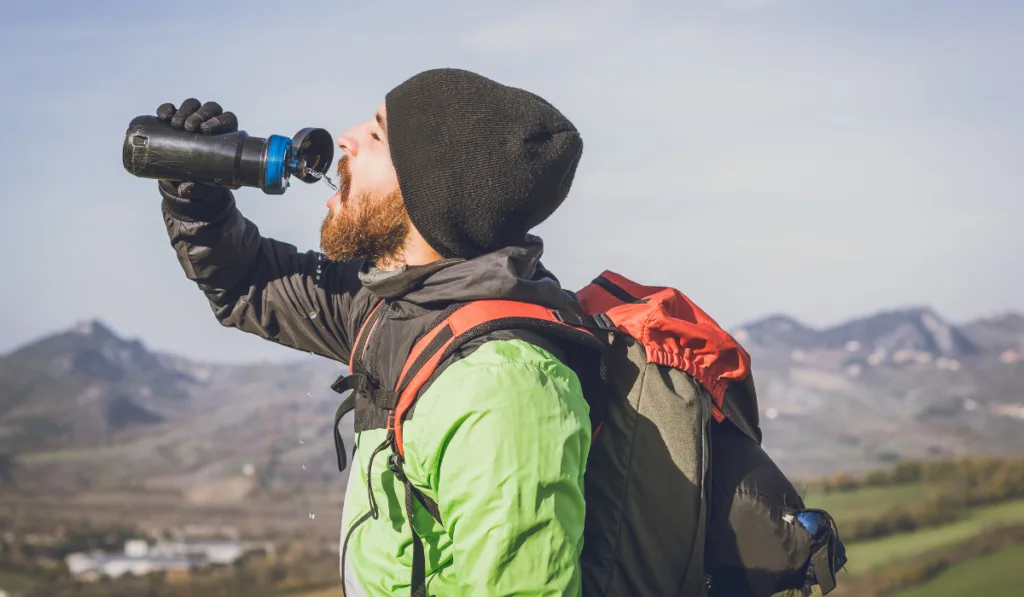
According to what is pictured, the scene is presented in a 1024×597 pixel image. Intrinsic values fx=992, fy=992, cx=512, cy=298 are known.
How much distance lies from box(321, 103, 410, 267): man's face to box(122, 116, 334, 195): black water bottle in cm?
16

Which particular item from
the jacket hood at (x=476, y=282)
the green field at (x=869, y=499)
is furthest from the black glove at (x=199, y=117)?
the green field at (x=869, y=499)

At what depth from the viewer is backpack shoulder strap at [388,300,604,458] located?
2662mm

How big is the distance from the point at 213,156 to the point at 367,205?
0.51 meters

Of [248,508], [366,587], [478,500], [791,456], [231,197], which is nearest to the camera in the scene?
[478,500]

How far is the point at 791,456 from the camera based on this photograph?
46.4 feet

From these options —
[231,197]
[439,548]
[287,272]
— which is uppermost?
[231,197]

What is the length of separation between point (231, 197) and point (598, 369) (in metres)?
1.58

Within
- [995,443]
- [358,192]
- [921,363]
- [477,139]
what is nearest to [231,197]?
[358,192]

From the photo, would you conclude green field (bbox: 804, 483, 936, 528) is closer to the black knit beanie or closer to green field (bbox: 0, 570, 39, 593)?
the black knit beanie

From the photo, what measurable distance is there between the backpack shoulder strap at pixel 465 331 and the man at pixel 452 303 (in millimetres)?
45

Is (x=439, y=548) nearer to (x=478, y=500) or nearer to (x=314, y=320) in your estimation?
(x=478, y=500)

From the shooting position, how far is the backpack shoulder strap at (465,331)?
2662mm

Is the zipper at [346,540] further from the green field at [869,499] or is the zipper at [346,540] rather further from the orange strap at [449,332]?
the green field at [869,499]

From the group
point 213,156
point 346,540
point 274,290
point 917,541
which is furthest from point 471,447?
point 917,541
